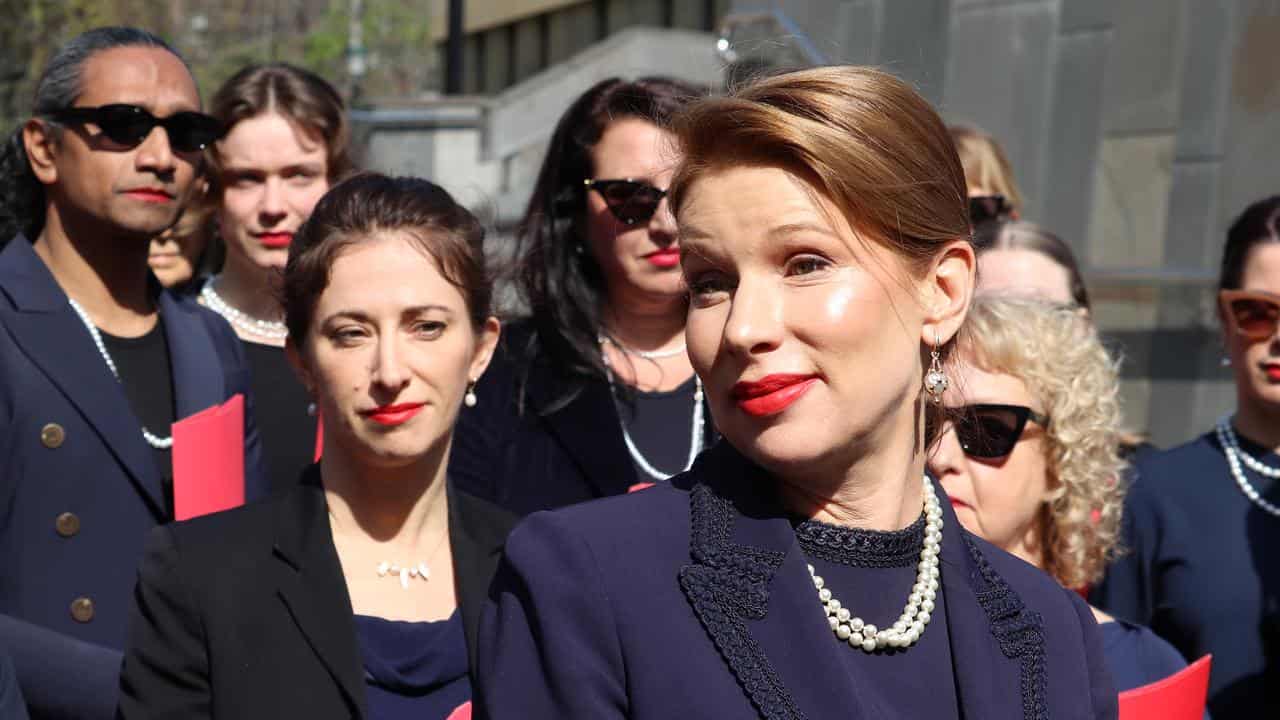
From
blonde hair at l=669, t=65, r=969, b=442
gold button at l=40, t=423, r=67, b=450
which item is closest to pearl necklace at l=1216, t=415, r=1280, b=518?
blonde hair at l=669, t=65, r=969, b=442

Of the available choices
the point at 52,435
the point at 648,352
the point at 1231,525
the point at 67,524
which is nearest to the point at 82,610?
the point at 67,524

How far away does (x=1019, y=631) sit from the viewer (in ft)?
6.31

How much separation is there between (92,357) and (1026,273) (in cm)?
233

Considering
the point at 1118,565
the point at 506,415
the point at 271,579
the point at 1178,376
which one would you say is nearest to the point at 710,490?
the point at 271,579

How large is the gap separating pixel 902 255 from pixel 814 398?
22cm

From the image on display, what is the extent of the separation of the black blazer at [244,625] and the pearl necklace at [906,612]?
0.97m

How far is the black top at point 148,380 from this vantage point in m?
3.48

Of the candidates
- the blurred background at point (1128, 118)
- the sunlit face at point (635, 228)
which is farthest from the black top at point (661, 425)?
the blurred background at point (1128, 118)

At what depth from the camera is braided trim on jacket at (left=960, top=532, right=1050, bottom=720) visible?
187cm

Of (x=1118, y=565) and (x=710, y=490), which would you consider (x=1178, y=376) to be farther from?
(x=710, y=490)

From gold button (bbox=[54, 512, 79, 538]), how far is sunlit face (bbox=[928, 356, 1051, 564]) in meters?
1.77

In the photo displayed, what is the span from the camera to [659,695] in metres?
1.68

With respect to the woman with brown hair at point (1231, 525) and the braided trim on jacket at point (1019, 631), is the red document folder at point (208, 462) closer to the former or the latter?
the braided trim on jacket at point (1019, 631)

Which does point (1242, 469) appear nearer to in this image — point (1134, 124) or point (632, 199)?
point (632, 199)
